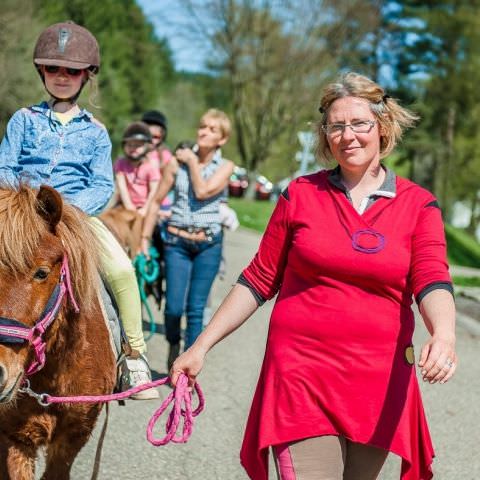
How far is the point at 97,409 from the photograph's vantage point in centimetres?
365

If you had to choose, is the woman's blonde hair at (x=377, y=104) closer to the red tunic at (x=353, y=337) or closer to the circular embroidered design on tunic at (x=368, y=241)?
the red tunic at (x=353, y=337)

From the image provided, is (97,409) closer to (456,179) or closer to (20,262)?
(20,262)

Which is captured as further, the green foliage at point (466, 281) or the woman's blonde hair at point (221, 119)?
the green foliage at point (466, 281)

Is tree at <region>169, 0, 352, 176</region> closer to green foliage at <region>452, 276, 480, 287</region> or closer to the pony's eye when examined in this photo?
green foliage at <region>452, 276, 480, 287</region>

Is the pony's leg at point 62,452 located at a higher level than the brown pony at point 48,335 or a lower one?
lower

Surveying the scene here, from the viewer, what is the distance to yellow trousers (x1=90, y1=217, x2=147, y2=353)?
420cm

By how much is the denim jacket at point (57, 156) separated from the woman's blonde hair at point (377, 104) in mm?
1279

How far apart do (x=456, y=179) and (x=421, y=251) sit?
33.6 m

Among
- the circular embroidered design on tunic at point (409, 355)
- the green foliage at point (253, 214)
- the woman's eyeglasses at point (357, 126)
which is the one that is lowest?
the green foliage at point (253, 214)

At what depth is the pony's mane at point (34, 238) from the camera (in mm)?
2861

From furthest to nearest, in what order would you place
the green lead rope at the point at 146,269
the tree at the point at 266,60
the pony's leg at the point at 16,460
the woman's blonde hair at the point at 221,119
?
1. the tree at the point at 266,60
2. the green lead rope at the point at 146,269
3. the woman's blonde hair at the point at 221,119
4. the pony's leg at the point at 16,460

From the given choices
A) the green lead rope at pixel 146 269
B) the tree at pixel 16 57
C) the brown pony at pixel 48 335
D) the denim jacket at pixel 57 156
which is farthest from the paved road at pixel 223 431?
the tree at pixel 16 57

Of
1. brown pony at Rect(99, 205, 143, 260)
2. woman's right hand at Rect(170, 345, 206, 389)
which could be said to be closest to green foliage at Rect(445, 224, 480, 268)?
brown pony at Rect(99, 205, 143, 260)

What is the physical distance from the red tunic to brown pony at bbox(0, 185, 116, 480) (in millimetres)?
859
